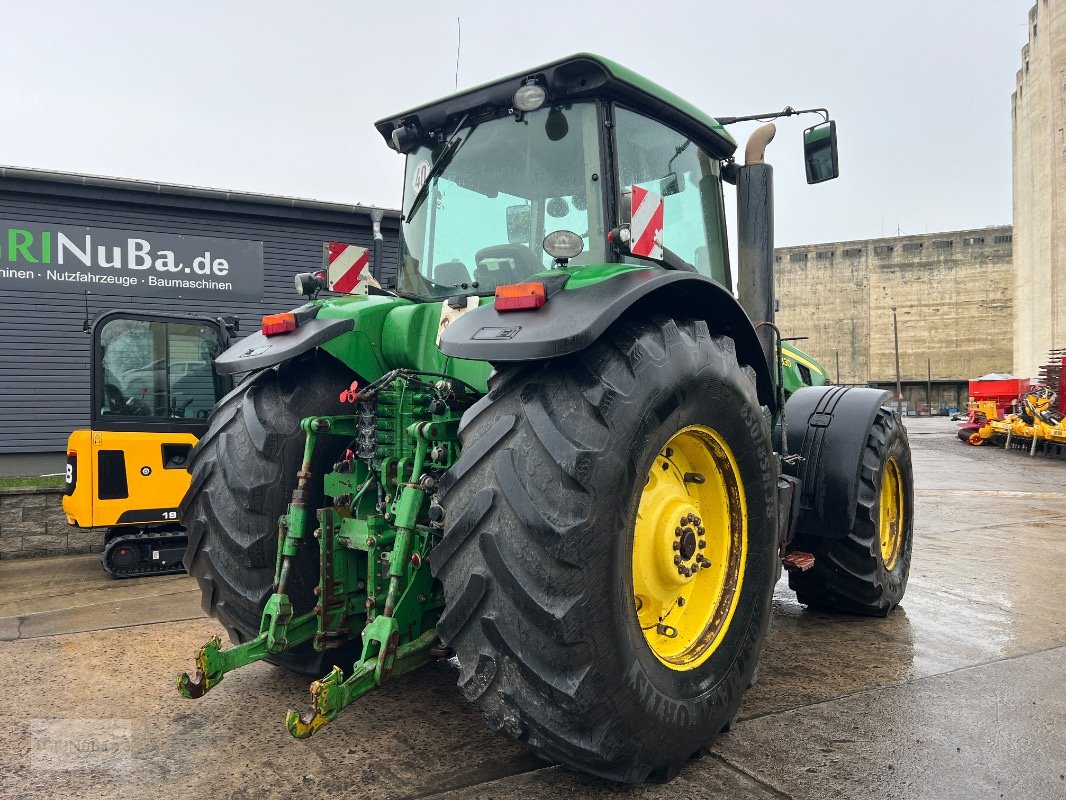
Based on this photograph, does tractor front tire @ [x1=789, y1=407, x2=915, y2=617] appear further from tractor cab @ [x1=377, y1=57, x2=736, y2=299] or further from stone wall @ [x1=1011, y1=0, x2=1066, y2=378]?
stone wall @ [x1=1011, y1=0, x2=1066, y2=378]

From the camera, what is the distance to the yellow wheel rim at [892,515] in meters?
4.77

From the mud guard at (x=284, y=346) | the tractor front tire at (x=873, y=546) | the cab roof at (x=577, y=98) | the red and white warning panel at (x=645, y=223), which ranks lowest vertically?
the tractor front tire at (x=873, y=546)

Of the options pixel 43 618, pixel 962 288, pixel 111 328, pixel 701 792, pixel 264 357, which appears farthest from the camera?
pixel 962 288

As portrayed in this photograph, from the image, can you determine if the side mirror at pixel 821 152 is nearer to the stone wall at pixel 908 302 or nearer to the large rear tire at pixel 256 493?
the large rear tire at pixel 256 493

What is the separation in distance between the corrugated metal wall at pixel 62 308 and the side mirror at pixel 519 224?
31.4 feet

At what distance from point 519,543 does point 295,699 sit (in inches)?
64.4

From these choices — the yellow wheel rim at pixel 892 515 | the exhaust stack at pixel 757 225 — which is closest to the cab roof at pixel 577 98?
the exhaust stack at pixel 757 225

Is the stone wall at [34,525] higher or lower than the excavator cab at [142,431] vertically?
lower

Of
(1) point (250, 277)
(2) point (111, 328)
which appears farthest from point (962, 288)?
(2) point (111, 328)

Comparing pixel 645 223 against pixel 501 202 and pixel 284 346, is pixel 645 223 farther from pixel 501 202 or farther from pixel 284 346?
pixel 284 346

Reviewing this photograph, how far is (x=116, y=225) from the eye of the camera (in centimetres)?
1120

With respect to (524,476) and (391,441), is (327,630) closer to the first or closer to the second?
(391,441)

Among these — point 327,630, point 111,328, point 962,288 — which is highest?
point 962,288

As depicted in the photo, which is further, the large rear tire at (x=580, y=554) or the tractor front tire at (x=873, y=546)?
the tractor front tire at (x=873, y=546)
